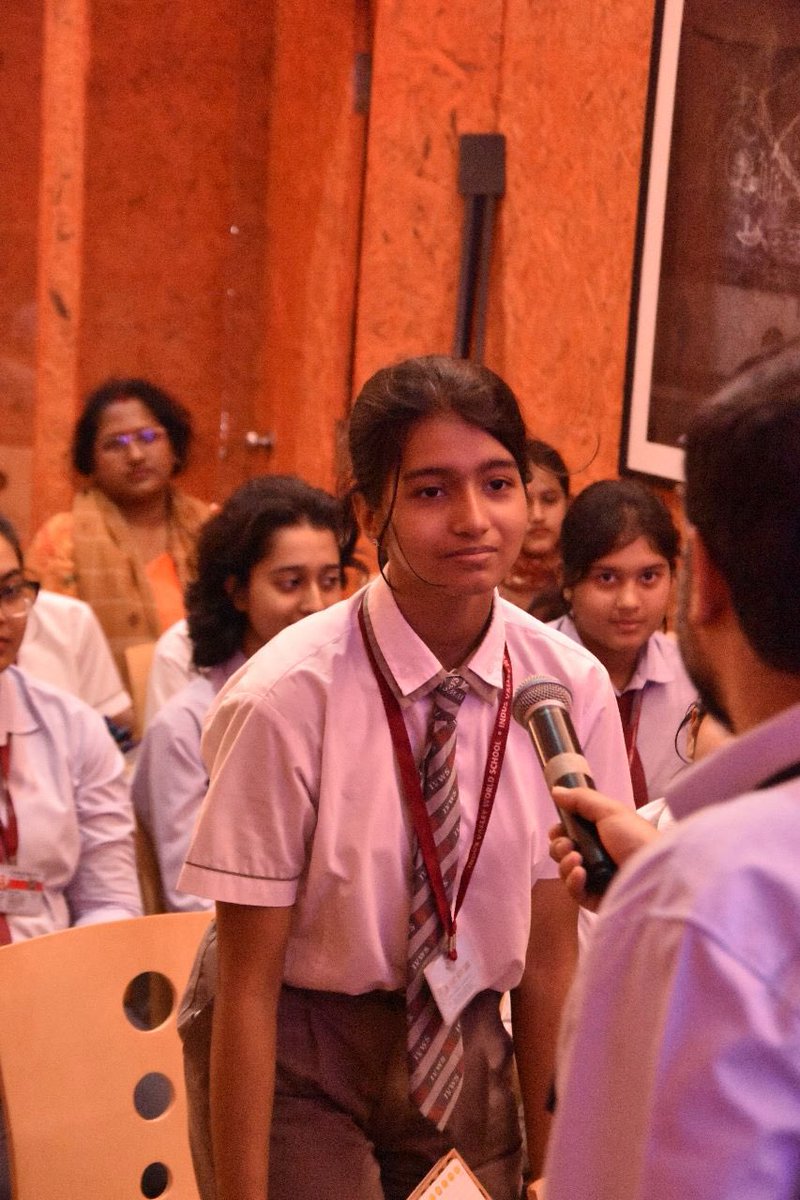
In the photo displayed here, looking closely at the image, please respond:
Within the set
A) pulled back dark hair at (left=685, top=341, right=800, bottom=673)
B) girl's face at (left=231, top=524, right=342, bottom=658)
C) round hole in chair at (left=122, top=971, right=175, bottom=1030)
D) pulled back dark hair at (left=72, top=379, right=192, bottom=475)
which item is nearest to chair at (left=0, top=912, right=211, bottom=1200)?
round hole in chair at (left=122, top=971, right=175, bottom=1030)

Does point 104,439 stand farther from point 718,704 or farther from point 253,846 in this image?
point 718,704

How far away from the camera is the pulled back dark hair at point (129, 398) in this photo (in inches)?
202

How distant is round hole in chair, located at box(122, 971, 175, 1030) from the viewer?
284 cm

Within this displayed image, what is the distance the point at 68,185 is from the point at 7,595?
306 centimetres

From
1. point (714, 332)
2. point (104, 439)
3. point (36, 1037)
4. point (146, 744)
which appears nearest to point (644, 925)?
point (36, 1037)

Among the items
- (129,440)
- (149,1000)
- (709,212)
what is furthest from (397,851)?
(129,440)

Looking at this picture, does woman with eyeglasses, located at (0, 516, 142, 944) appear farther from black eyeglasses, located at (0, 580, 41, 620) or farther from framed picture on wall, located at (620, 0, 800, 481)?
framed picture on wall, located at (620, 0, 800, 481)

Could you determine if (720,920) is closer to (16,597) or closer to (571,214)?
(16,597)

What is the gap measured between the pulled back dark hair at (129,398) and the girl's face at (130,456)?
0.09 feet

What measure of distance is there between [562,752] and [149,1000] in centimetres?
181

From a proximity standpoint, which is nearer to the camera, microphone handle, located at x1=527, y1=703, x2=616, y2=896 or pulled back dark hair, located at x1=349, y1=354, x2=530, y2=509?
microphone handle, located at x1=527, y1=703, x2=616, y2=896

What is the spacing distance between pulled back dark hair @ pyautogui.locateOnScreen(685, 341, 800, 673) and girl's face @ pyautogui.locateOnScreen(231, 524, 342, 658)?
240cm

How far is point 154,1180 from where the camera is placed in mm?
2436

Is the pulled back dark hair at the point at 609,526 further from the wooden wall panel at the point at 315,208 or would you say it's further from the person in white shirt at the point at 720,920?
the person in white shirt at the point at 720,920
